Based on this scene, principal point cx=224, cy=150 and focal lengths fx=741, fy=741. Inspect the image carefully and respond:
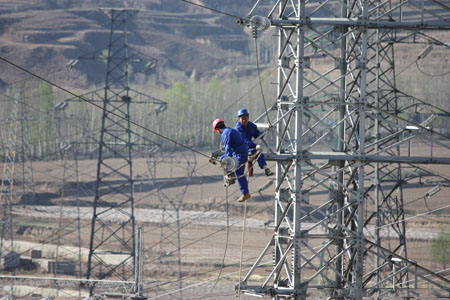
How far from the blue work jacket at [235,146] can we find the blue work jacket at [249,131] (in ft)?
1.03

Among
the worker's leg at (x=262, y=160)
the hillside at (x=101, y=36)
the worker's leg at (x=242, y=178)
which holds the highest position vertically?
the hillside at (x=101, y=36)

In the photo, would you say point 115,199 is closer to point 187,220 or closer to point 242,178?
point 187,220

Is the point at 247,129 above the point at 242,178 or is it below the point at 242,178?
above

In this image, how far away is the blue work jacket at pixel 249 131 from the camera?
1255 centimetres

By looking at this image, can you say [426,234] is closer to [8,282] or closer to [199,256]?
[199,256]

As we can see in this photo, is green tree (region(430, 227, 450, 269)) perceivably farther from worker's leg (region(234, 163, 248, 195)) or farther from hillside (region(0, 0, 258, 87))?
hillside (region(0, 0, 258, 87))

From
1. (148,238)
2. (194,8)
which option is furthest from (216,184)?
(194,8)

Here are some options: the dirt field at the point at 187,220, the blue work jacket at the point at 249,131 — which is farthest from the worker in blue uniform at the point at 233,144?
the dirt field at the point at 187,220

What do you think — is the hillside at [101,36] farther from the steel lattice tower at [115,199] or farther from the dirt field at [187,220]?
the dirt field at [187,220]

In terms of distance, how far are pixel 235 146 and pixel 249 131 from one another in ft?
1.87

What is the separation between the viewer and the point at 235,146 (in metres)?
12.2

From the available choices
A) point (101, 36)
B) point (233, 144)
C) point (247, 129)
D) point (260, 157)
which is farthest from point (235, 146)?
point (101, 36)

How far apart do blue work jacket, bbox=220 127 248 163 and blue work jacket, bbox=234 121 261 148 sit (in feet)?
1.03

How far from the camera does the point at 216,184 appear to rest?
2279 inches
